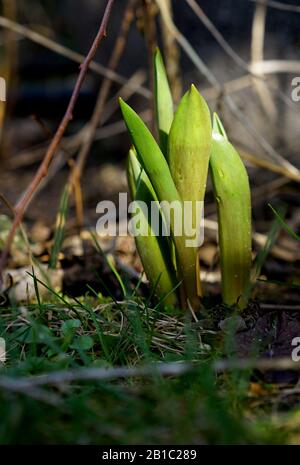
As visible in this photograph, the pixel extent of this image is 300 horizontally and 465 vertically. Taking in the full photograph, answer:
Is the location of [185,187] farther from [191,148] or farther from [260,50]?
[260,50]

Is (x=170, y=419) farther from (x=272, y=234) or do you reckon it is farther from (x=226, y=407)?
(x=272, y=234)

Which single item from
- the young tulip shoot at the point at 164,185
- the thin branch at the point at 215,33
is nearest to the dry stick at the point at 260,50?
the thin branch at the point at 215,33

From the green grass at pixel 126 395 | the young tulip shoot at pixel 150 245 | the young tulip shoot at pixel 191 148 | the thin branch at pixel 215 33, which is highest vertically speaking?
the thin branch at pixel 215 33

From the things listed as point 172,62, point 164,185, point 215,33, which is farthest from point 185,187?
point 172,62

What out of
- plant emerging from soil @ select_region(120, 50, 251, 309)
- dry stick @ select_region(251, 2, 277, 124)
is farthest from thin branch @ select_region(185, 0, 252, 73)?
plant emerging from soil @ select_region(120, 50, 251, 309)

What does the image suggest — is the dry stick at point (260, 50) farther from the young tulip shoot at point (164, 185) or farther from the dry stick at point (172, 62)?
the young tulip shoot at point (164, 185)

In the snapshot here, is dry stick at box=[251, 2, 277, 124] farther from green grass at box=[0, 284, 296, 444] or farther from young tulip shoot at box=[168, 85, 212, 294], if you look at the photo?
green grass at box=[0, 284, 296, 444]
